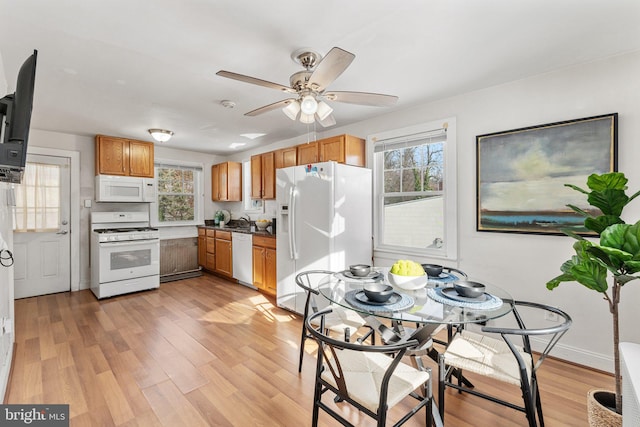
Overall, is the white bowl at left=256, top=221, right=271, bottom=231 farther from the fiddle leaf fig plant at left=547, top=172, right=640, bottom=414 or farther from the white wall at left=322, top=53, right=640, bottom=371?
the fiddle leaf fig plant at left=547, top=172, right=640, bottom=414

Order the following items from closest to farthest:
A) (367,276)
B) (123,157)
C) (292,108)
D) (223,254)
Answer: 1. (367,276)
2. (292,108)
3. (123,157)
4. (223,254)

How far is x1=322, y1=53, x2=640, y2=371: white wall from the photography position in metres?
2.21

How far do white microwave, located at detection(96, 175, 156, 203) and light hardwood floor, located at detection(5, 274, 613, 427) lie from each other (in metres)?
1.73

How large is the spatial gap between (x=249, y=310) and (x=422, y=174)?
2.71 metres

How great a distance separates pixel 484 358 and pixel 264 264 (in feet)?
10.4

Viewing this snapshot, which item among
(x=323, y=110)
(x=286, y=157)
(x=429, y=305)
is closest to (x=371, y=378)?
(x=429, y=305)

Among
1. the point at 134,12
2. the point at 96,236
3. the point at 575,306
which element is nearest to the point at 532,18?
the point at 575,306

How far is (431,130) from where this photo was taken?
10.6 feet

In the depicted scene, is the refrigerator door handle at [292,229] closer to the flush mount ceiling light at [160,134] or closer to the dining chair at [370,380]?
the dining chair at [370,380]

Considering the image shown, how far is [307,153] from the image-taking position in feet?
13.2

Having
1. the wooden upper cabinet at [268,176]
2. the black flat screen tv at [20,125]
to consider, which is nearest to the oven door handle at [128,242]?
the wooden upper cabinet at [268,176]

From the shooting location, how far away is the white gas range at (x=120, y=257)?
163 inches

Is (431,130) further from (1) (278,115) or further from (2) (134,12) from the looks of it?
(2) (134,12)

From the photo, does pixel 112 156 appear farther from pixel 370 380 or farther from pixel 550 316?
pixel 550 316
